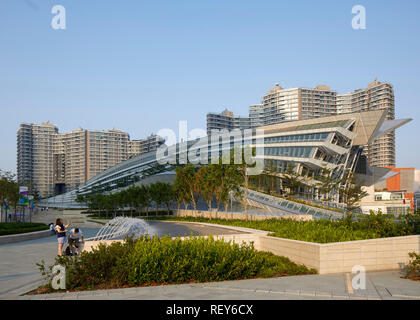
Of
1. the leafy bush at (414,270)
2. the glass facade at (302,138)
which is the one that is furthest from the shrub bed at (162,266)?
the glass facade at (302,138)

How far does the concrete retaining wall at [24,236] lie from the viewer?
2161cm

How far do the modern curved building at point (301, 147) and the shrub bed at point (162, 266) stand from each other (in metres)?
37.8

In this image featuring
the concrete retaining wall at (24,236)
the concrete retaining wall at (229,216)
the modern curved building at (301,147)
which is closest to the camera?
the concrete retaining wall at (24,236)

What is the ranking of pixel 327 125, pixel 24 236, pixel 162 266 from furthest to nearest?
1. pixel 327 125
2. pixel 24 236
3. pixel 162 266

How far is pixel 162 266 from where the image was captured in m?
9.76

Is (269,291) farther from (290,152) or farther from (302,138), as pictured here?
(302,138)

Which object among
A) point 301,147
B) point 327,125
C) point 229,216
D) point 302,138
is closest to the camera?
point 229,216

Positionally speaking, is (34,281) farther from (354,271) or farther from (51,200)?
(51,200)

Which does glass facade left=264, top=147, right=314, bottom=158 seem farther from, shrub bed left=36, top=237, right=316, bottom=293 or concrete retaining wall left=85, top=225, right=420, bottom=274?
shrub bed left=36, top=237, right=316, bottom=293

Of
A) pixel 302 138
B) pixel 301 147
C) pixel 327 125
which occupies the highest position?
pixel 327 125

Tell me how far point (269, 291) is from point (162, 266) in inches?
117

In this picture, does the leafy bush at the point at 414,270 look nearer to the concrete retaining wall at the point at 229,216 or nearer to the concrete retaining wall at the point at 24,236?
the concrete retaining wall at the point at 229,216

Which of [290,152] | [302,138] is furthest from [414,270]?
[302,138]
